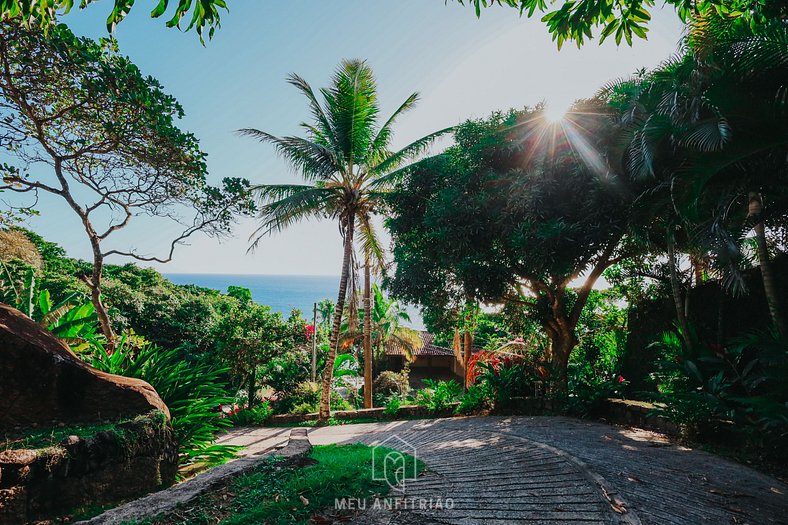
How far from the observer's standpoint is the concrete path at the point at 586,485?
3201 millimetres

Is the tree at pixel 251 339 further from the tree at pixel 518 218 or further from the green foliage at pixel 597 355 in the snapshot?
the green foliage at pixel 597 355

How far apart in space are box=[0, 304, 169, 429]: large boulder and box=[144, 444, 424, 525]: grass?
1.92 m

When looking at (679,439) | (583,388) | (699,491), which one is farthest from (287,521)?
(583,388)

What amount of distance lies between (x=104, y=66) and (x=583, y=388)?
1090 centimetres

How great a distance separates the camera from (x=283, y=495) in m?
3.58

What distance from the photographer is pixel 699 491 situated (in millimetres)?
3703

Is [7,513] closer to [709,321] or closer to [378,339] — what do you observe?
[709,321]

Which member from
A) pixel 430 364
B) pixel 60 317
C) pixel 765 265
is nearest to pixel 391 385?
pixel 430 364

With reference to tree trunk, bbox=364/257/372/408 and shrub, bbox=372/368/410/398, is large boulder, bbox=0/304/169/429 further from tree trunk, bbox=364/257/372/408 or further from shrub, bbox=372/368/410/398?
shrub, bbox=372/368/410/398

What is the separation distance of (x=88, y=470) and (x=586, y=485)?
15.5 feet

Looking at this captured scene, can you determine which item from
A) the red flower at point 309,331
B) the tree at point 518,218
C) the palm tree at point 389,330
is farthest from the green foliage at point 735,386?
the palm tree at point 389,330

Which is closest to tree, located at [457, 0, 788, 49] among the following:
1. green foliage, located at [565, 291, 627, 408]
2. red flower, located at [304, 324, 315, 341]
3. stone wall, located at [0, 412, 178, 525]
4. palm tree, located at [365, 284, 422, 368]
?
stone wall, located at [0, 412, 178, 525]

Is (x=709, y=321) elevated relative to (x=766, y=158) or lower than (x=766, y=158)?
lower

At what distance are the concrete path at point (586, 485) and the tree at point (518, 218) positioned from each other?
362 centimetres
